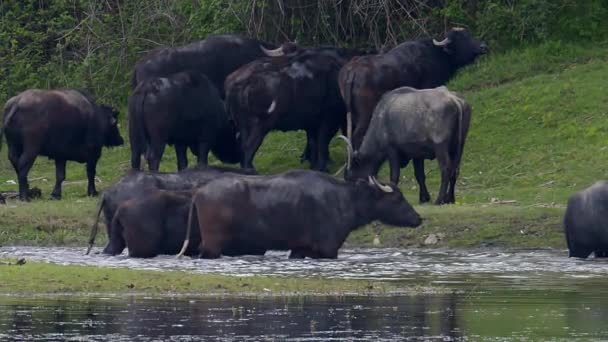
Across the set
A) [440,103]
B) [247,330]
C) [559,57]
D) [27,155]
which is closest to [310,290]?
[247,330]

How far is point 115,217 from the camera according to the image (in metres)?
19.8

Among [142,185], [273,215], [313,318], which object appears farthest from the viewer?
[142,185]

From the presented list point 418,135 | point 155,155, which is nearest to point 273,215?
point 418,135

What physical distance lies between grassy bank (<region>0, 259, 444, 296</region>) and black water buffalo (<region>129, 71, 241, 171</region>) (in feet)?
25.3

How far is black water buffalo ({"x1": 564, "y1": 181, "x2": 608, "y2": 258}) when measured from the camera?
19.2 metres

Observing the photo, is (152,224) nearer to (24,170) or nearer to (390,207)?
(390,207)

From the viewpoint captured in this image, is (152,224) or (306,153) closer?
(152,224)

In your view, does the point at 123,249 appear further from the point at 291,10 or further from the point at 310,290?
the point at 291,10

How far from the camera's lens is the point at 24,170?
24.5m

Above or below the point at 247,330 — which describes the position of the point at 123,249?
below

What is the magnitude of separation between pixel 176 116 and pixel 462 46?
4.52 metres

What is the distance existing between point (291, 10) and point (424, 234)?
949 centimetres

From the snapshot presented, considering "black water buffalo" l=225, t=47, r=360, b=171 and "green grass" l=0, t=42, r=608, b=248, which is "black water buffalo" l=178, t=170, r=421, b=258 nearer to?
"green grass" l=0, t=42, r=608, b=248

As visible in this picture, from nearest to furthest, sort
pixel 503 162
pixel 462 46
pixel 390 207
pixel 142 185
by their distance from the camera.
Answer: pixel 390 207
pixel 142 185
pixel 503 162
pixel 462 46
